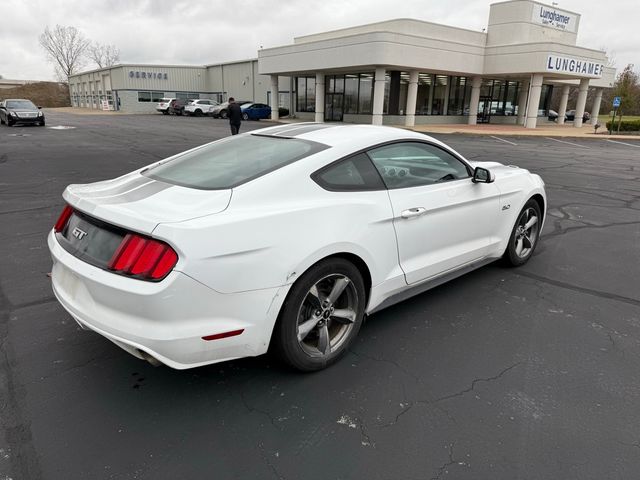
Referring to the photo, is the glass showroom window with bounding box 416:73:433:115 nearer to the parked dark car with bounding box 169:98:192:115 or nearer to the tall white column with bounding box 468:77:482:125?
the tall white column with bounding box 468:77:482:125

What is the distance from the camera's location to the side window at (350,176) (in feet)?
10.1

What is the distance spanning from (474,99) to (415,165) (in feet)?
111

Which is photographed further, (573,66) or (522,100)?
(522,100)

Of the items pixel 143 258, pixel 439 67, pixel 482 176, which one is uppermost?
pixel 439 67

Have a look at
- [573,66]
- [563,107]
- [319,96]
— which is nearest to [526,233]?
[319,96]

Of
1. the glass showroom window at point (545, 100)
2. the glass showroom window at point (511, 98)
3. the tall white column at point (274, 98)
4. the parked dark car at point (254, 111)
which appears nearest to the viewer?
the tall white column at point (274, 98)

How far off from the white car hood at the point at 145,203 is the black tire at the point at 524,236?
3.23m

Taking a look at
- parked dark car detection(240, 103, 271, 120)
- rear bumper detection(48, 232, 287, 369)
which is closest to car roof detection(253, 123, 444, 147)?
rear bumper detection(48, 232, 287, 369)

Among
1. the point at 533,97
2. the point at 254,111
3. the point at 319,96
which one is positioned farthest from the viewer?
the point at 254,111

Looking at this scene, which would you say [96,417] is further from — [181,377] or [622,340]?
[622,340]

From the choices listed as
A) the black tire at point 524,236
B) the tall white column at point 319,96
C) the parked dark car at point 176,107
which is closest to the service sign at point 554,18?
the tall white column at point 319,96

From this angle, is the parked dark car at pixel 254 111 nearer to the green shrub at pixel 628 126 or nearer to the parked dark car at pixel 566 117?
the green shrub at pixel 628 126

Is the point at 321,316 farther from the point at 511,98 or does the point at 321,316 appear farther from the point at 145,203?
the point at 511,98

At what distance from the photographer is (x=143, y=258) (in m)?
2.40
